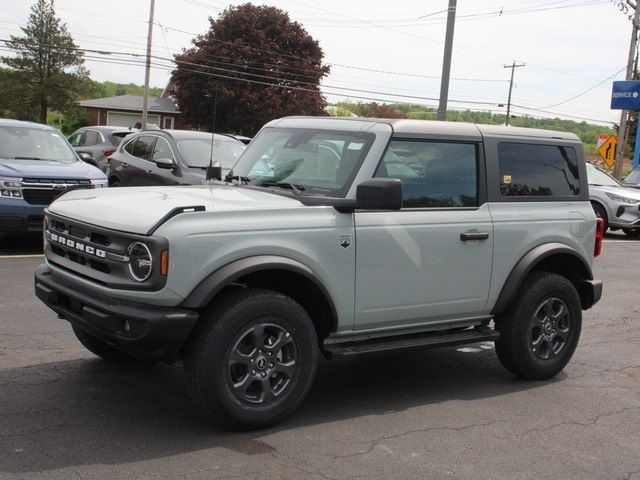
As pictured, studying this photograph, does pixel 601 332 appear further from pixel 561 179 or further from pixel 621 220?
pixel 621 220

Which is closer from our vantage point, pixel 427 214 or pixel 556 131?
pixel 427 214

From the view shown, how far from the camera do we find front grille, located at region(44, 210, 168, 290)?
443 centimetres

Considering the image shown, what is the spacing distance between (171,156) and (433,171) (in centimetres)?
776

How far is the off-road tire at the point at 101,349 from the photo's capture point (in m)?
5.84

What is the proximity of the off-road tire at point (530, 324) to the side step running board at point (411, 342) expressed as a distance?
0.43ft

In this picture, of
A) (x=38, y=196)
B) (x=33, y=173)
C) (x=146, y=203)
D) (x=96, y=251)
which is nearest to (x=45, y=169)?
(x=33, y=173)

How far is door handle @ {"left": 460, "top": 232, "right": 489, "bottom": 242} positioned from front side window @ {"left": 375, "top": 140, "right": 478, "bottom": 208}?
23 cm

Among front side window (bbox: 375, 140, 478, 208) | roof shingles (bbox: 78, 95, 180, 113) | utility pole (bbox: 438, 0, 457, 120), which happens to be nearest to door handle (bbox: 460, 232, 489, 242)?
Result: front side window (bbox: 375, 140, 478, 208)

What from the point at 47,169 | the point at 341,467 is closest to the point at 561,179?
the point at 341,467

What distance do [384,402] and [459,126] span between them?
6.69 ft

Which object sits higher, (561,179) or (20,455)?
(561,179)

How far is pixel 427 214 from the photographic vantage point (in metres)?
5.57

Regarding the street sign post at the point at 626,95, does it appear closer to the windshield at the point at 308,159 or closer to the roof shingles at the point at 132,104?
the windshield at the point at 308,159

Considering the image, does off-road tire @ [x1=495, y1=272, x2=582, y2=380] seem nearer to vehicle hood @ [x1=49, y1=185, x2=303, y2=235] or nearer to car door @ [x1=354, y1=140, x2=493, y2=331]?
car door @ [x1=354, y1=140, x2=493, y2=331]
